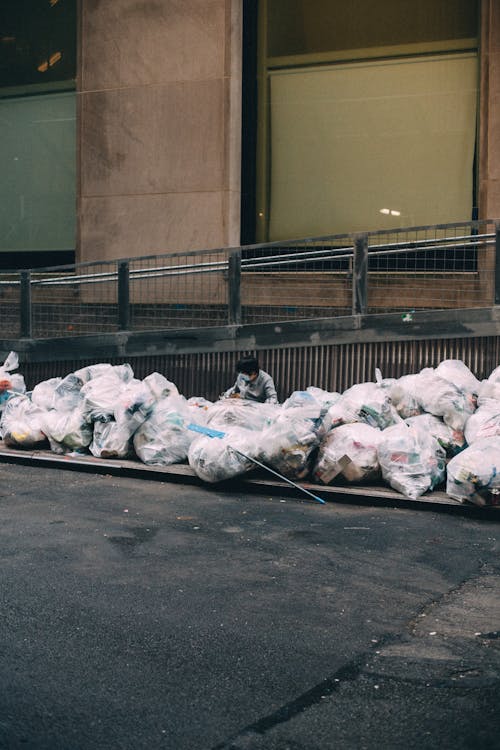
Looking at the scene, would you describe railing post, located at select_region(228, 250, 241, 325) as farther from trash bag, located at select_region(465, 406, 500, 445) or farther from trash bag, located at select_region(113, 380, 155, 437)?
trash bag, located at select_region(465, 406, 500, 445)

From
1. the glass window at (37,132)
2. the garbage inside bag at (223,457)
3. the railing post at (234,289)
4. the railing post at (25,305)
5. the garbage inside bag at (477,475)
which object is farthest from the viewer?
the glass window at (37,132)

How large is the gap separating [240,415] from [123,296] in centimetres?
382

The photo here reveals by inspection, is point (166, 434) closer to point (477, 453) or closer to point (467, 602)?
point (477, 453)

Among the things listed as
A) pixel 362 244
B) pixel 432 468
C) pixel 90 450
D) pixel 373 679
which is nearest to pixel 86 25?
pixel 362 244

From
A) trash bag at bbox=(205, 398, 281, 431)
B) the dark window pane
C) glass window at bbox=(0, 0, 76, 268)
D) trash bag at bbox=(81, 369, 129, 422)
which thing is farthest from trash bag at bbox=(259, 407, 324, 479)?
the dark window pane

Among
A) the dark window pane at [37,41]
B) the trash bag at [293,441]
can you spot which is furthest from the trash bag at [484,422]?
the dark window pane at [37,41]

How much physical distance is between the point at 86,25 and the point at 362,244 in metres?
6.37

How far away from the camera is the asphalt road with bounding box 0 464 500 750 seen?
12.0 ft

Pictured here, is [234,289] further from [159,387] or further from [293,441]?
[293,441]

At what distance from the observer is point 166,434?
947cm

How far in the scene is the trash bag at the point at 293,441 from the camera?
8.35 meters

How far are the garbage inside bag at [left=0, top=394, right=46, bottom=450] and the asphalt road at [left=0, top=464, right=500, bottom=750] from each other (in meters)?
2.65

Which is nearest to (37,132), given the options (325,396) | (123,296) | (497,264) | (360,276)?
(123,296)

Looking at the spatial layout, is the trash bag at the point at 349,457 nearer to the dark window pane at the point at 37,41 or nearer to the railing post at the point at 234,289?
the railing post at the point at 234,289
